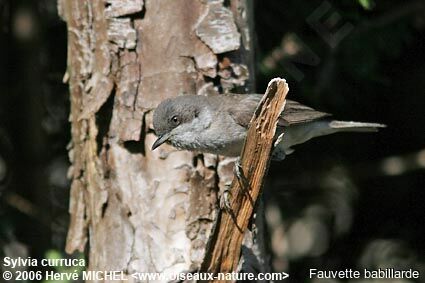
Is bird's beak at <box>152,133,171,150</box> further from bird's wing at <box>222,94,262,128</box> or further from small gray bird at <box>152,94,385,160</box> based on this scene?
bird's wing at <box>222,94,262,128</box>

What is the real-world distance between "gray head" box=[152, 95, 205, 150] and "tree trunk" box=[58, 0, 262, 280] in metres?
0.10

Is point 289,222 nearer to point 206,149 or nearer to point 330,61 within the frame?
point 330,61

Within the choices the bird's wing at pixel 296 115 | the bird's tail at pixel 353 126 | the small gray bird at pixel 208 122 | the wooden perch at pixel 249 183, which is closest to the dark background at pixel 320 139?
the bird's tail at pixel 353 126

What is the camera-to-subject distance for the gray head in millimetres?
3993

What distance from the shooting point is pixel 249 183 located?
341cm

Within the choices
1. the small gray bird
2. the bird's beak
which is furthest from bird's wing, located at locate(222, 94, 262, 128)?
the bird's beak

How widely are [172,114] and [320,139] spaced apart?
2.06 meters

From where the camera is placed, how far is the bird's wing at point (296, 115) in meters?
4.42

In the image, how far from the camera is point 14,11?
582 centimetres

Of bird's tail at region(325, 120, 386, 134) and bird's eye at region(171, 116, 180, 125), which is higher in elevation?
bird's eye at region(171, 116, 180, 125)

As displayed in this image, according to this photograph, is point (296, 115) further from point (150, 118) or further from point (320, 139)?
point (320, 139)

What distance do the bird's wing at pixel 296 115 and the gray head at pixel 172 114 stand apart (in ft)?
1.73

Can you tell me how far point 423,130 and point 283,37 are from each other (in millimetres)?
1238

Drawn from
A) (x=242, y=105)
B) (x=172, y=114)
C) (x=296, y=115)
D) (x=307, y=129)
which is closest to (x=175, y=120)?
(x=172, y=114)
